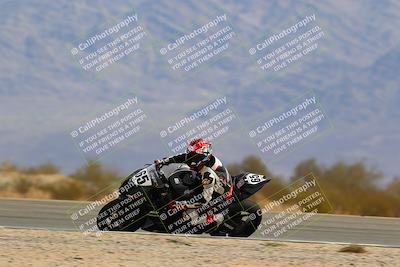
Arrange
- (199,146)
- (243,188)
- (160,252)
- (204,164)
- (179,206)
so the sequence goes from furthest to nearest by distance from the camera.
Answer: (243,188), (204,164), (199,146), (179,206), (160,252)

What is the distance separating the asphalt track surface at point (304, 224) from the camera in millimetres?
17719

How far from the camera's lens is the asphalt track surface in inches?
698

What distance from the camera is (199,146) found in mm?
16109

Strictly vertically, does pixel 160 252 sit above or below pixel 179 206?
below

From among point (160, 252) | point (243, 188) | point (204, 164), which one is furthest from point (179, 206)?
point (160, 252)

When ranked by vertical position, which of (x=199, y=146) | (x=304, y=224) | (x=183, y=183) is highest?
(x=199, y=146)

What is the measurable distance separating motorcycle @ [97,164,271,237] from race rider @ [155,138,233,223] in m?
0.05

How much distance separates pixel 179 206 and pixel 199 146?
103 cm

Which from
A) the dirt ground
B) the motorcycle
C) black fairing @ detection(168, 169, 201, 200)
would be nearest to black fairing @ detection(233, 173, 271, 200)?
the motorcycle

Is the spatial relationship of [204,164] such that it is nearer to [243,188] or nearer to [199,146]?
[199,146]

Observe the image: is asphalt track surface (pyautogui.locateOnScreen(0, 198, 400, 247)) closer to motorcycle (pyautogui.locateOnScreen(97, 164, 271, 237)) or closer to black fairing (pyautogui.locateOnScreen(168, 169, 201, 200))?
motorcycle (pyautogui.locateOnScreen(97, 164, 271, 237))

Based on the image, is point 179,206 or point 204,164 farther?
point 204,164

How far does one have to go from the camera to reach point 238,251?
14148 mm

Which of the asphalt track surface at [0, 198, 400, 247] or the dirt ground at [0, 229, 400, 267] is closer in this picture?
the dirt ground at [0, 229, 400, 267]
